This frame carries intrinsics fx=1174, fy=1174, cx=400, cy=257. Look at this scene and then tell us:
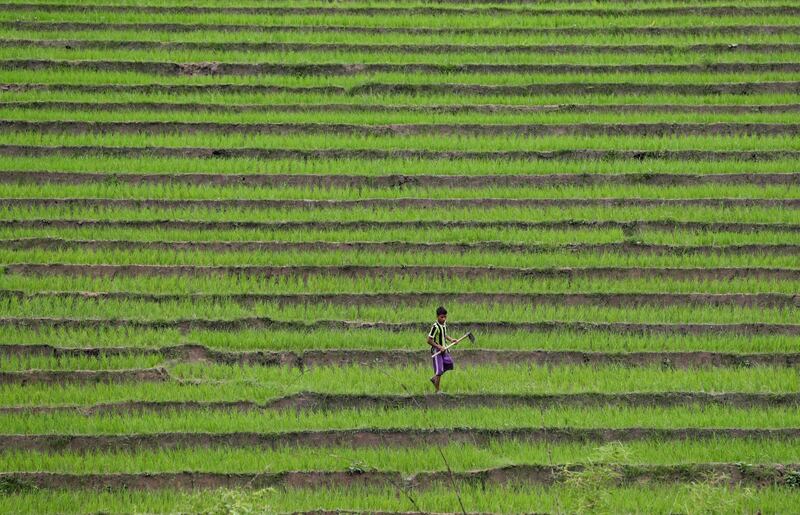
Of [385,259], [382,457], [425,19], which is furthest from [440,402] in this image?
[425,19]

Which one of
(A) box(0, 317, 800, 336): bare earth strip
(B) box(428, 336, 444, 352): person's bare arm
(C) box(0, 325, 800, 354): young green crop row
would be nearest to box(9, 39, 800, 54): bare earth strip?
(A) box(0, 317, 800, 336): bare earth strip

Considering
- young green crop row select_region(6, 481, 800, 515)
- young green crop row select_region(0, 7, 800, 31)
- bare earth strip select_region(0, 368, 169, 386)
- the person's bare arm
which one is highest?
young green crop row select_region(0, 7, 800, 31)

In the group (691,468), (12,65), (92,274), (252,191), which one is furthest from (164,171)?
(691,468)

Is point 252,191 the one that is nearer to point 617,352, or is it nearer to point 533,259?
point 533,259

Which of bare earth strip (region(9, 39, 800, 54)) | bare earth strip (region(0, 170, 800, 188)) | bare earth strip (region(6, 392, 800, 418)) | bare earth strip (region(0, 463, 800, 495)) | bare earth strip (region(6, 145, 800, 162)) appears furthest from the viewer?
bare earth strip (region(9, 39, 800, 54))

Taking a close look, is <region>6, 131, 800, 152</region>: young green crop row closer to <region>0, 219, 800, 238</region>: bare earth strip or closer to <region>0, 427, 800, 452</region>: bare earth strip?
<region>0, 219, 800, 238</region>: bare earth strip

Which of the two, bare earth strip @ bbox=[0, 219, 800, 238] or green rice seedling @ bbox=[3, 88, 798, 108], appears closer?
bare earth strip @ bbox=[0, 219, 800, 238]

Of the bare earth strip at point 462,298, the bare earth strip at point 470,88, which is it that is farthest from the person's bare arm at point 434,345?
the bare earth strip at point 470,88

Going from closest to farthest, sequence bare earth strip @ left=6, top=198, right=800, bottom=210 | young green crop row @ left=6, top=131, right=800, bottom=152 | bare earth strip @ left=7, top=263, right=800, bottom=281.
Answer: bare earth strip @ left=7, top=263, right=800, bottom=281
bare earth strip @ left=6, top=198, right=800, bottom=210
young green crop row @ left=6, top=131, right=800, bottom=152
